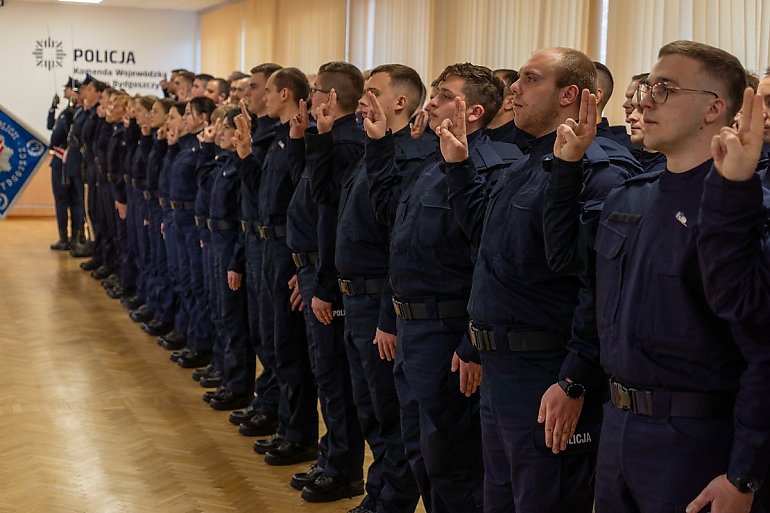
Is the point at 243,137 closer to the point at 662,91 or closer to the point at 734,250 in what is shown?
the point at 662,91

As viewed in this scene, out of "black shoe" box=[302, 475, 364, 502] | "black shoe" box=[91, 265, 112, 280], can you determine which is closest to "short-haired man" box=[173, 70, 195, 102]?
"black shoe" box=[91, 265, 112, 280]

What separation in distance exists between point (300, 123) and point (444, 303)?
57.4 inches

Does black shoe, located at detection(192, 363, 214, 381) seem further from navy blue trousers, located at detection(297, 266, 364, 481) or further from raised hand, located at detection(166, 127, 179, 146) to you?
navy blue trousers, located at detection(297, 266, 364, 481)

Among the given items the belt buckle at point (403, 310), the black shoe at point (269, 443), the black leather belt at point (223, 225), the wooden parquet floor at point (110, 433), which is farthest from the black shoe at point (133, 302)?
the belt buckle at point (403, 310)

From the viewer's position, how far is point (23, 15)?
14.5 m

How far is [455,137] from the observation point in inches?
115

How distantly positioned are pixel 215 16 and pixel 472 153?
40.5 ft

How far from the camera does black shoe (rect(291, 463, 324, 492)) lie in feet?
13.9

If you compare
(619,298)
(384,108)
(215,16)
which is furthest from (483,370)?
(215,16)

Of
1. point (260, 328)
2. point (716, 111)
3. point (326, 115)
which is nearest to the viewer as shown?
point (716, 111)

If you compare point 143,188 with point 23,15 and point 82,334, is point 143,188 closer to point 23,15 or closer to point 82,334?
point 82,334

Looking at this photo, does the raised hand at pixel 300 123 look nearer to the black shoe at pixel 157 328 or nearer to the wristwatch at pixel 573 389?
the wristwatch at pixel 573 389

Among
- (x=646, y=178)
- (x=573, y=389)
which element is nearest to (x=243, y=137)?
(x=573, y=389)

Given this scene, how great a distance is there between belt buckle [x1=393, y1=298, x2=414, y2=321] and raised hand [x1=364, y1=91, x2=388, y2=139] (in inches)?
24.0
